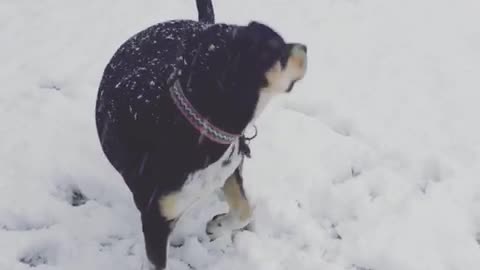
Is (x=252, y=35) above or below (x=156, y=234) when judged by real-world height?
above

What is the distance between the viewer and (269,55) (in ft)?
8.91

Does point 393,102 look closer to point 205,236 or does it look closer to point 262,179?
point 262,179

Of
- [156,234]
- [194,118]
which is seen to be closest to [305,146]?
[156,234]

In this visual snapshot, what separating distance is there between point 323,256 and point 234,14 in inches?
90.5

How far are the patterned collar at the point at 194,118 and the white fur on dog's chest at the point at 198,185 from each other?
0.15 m

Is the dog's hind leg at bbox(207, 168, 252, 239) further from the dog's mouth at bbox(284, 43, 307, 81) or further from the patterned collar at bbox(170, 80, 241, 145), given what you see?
the dog's mouth at bbox(284, 43, 307, 81)

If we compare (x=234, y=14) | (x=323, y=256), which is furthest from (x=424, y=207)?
(x=234, y=14)

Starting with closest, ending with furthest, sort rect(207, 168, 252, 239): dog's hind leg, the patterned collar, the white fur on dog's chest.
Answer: the patterned collar, the white fur on dog's chest, rect(207, 168, 252, 239): dog's hind leg

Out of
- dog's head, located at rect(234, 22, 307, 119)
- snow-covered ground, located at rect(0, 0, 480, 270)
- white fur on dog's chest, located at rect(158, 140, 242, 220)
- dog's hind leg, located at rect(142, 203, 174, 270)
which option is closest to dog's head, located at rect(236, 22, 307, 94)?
dog's head, located at rect(234, 22, 307, 119)

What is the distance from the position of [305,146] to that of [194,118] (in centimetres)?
154

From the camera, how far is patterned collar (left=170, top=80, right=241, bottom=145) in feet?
9.32

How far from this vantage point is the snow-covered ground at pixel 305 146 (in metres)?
3.67

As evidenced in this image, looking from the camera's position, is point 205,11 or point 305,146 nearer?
point 205,11

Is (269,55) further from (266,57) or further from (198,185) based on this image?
(198,185)
